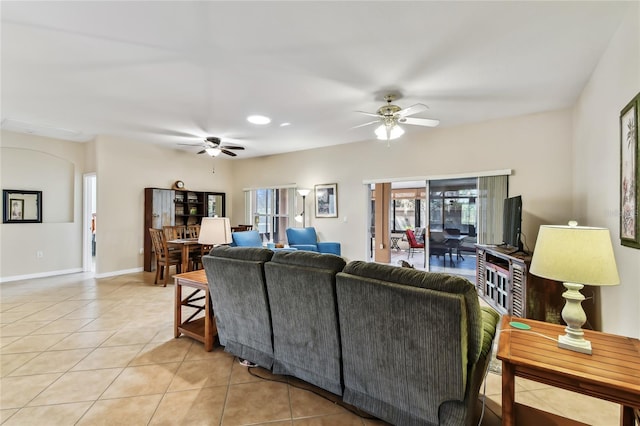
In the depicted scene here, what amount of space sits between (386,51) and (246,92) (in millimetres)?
1637

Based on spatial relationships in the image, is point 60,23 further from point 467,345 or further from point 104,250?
point 104,250

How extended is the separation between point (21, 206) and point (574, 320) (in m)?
7.52

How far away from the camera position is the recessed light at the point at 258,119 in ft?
13.5

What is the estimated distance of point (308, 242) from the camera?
19.1 ft

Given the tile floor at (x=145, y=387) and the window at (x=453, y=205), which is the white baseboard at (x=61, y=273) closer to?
the tile floor at (x=145, y=387)

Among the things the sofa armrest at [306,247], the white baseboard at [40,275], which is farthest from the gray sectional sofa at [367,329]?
the white baseboard at [40,275]

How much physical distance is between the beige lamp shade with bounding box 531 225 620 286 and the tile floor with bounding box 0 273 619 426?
103 centimetres

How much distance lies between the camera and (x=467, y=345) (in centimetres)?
142

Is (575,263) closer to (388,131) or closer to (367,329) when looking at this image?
(367,329)

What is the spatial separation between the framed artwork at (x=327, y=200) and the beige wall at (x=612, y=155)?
3765 mm

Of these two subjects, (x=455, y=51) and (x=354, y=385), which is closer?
(x=354, y=385)

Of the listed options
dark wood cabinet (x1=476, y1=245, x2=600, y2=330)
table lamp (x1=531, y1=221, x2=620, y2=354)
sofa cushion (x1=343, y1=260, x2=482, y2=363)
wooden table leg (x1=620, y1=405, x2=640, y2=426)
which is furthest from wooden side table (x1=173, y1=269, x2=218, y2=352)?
dark wood cabinet (x1=476, y1=245, x2=600, y2=330)

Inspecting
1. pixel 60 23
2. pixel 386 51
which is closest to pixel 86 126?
pixel 60 23

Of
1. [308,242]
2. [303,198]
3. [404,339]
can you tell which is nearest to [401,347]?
[404,339]
